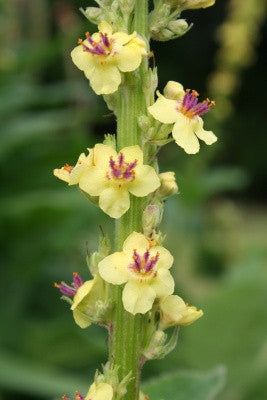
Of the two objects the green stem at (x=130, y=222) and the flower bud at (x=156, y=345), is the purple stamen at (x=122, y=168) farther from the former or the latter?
the flower bud at (x=156, y=345)

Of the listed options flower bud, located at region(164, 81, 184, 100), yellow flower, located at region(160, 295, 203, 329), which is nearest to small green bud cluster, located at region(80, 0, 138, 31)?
flower bud, located at region(164, 81, 184, 100)

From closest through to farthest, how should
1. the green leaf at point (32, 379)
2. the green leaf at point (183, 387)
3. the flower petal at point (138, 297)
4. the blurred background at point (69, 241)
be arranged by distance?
the flower petal at point (138, 297) → the green leaf at point (183, 387) → the green leaf at point (32, 379) → the blurred background at point (69, 241)

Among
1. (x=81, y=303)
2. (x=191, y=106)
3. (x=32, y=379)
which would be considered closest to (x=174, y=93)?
(x=191, y=106)

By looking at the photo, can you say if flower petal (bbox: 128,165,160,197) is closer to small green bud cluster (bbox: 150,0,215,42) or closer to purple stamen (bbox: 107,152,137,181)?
purple stamen (bbox: 107,152,137,181)

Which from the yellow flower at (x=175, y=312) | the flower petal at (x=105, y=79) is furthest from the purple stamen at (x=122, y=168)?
the yellow flower at (x=175, y=312)

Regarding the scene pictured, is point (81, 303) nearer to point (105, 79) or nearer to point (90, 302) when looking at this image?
point (90, 302)

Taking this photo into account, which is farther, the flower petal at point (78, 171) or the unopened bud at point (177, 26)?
the unopened bud at point (177, 26)

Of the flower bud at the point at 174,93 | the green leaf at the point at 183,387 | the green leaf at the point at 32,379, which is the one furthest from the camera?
the green leaf at the point at 32,379
